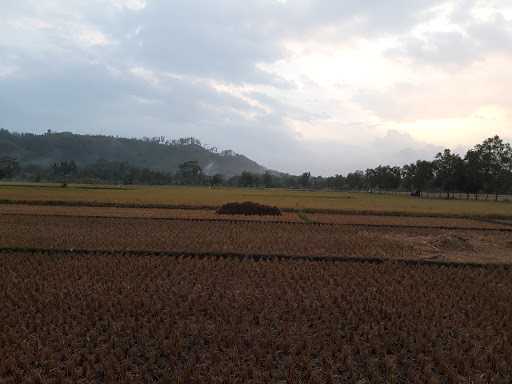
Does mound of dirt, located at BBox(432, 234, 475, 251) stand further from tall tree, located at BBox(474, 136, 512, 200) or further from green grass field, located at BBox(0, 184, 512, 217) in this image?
tall tree, located at BBox(474, 136, 512, 200)

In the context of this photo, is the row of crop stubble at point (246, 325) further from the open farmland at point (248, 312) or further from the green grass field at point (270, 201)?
the green grass field at point (270, 201)

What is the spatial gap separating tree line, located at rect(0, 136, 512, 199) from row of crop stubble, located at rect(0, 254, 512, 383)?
6516cm

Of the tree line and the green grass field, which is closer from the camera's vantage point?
the green grass field

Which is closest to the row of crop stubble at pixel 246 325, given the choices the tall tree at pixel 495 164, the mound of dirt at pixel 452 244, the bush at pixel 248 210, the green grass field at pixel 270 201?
the mound of dirt at pixel 452 244

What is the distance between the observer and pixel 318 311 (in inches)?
286

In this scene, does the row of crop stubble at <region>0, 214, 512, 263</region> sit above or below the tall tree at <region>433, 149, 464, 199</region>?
below

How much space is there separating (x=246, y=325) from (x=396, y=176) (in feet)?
323

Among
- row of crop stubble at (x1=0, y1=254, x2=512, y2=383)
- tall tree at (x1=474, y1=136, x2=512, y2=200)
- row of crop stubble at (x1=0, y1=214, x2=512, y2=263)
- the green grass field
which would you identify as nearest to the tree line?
tall tree at (x1=474, y1=136, x2=512, y2=200)

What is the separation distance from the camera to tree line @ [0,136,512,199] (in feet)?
218

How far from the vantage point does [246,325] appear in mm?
6480

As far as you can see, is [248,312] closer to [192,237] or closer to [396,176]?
[192,237]

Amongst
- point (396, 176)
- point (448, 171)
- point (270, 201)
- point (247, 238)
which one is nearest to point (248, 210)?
point (247, 238)

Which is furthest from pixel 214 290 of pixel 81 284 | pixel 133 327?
pixel 81 284

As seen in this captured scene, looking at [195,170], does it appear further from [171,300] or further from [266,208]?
[171,300]
